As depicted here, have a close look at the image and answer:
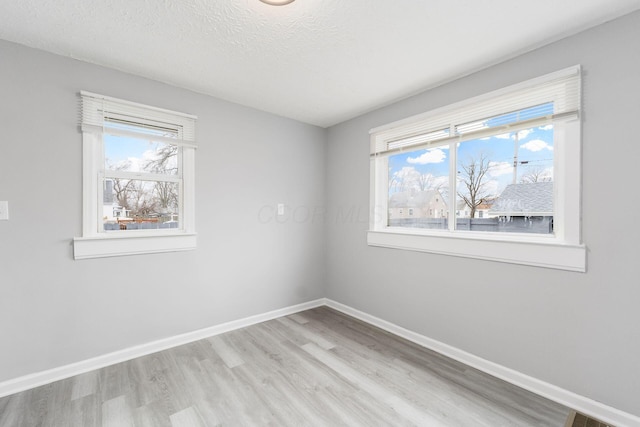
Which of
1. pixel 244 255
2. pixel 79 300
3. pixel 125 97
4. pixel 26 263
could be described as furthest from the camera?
pixel 244 255

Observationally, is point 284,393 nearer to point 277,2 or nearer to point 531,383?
point 531,383

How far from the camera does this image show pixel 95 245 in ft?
7.51

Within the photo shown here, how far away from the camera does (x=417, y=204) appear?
9.76 ft

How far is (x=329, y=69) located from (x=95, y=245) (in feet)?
7.93

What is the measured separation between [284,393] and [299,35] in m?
2.51

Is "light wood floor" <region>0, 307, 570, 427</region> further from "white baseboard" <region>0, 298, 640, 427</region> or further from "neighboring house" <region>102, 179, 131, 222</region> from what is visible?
"neighboring house" <region>102, 179, 131, 222</region>

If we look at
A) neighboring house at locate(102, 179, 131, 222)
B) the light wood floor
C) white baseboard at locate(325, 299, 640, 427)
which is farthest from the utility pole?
neighboring house at locate(102, 179, 131, 222)

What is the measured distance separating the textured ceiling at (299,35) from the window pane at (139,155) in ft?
1.96

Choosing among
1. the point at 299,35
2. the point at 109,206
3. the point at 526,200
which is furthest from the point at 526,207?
the point at 109,206

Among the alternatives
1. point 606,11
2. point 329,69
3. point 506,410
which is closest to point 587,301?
point 506,410

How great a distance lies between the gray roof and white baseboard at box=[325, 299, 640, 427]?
122 cm

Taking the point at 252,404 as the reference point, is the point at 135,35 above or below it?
above

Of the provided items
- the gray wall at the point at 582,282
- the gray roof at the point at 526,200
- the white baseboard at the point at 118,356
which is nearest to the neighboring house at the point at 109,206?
the white baseboard at the point at 118,356

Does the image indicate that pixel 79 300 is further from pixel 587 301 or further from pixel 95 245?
pixel 587 301
